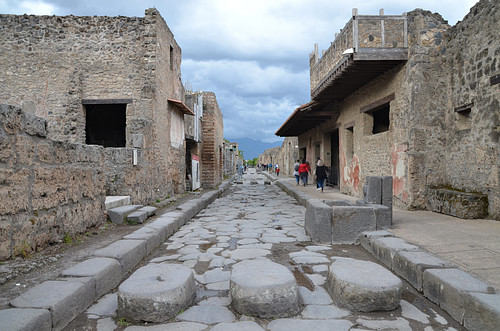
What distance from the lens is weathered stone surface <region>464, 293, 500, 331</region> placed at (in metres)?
2.02

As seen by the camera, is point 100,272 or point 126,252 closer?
point 100,272

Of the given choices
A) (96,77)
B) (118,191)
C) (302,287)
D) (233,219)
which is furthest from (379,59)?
(96,77)

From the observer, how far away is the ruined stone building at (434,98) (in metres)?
5.60

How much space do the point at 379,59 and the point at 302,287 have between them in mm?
5614

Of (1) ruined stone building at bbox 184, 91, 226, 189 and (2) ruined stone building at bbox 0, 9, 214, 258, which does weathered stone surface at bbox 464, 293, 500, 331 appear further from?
(1) ruined stone building at bbox 184, 91, 226, 189

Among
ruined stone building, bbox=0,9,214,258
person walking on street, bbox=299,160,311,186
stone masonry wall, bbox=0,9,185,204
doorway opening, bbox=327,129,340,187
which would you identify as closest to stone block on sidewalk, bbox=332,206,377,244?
ruined stone building, bbox=0,9,214,258

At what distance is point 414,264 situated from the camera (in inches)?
119

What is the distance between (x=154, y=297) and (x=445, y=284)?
85.9 inches

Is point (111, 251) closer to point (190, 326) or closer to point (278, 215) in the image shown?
point (190, 326)

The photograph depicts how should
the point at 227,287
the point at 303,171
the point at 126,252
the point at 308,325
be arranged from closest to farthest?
the point at 308,325 → the point at 227,287 → the point at 126,252 → the point at 303,171

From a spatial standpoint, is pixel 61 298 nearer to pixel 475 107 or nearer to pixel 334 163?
pixel 475 107

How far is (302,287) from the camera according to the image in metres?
2.99

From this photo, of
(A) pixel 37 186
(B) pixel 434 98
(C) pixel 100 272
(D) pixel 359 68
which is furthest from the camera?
(D) pixel 359 68

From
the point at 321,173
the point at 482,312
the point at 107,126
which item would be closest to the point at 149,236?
the point at 482,312
